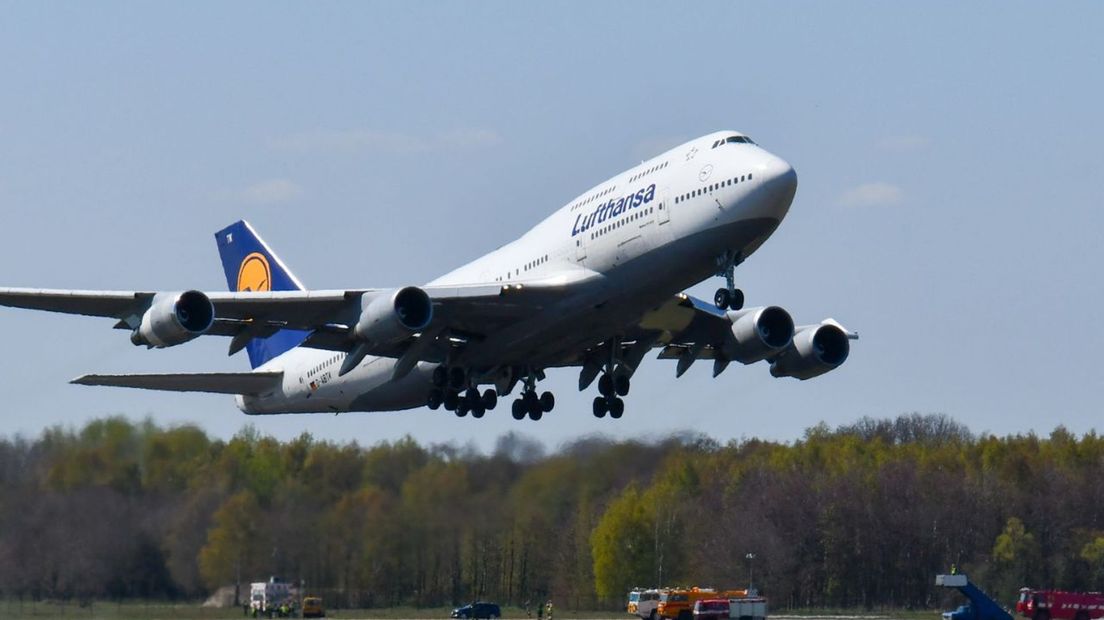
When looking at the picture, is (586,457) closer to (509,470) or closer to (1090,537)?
(509,470)

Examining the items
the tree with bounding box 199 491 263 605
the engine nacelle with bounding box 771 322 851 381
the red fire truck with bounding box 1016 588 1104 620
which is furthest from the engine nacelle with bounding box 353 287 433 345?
the red fire truck with bounding box 1016 588 1104 620

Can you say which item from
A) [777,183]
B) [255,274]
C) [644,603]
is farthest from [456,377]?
[255,274]

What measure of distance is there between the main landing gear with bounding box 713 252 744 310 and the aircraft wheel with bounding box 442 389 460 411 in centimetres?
827

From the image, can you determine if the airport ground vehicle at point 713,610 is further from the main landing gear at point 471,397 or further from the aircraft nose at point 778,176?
the aircraft nose at point 778,176

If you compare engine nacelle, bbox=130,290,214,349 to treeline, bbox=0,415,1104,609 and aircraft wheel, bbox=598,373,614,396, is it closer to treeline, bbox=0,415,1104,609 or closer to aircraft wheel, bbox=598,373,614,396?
treeline, bbox=0,415,1104,609

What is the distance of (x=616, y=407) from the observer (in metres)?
44.0

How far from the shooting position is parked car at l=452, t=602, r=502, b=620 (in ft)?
151

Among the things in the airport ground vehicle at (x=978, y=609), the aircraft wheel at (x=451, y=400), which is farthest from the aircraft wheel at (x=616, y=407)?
the airport ground vehicle at (x=978, y=609)

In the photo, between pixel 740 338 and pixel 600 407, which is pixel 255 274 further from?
pixel 740 338

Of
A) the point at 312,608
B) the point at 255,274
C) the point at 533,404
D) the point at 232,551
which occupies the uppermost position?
the point at 255,274

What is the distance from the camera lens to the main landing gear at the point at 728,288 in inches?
1417

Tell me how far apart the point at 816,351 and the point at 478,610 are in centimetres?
1136

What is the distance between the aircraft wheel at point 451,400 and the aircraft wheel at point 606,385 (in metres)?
3.79

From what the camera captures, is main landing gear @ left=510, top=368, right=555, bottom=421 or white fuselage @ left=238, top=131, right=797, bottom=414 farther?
main landing gear @ left=510, top=368, right=555, bottom=421
